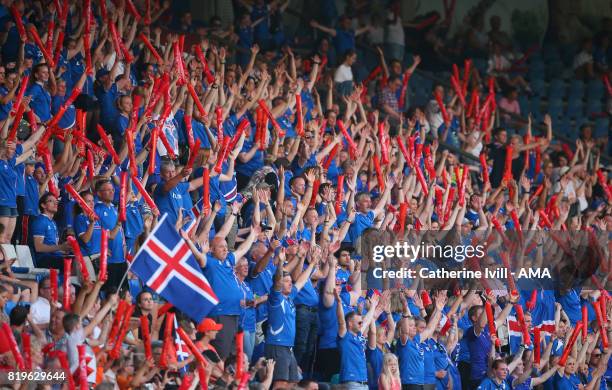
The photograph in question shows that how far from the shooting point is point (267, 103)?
16250 millimetres

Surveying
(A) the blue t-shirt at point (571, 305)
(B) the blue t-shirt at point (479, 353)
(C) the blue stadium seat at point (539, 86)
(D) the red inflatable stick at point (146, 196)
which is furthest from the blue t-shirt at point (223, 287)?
(C) the blue stadium seat at point (539, 86)

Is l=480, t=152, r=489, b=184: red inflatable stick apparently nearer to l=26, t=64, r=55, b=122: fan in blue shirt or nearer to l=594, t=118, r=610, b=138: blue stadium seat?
l=594, t=118, r=610, b=138: blue stadium seat

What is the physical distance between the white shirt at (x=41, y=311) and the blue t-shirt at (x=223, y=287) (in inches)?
60.8

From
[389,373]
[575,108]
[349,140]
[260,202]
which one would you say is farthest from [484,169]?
[389,373]

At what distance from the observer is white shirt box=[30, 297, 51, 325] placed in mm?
10367

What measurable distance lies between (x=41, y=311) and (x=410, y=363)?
12.6 feet

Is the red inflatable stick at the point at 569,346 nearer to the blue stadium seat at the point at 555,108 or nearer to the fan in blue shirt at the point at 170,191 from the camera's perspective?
the fan in blue shirt at the point at 170,191

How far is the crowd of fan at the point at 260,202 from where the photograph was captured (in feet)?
36.5

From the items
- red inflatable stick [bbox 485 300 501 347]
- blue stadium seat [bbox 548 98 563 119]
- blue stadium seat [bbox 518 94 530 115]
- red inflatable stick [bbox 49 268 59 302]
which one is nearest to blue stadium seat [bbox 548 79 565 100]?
blue stadium seat [bbox 548 98 563 119]

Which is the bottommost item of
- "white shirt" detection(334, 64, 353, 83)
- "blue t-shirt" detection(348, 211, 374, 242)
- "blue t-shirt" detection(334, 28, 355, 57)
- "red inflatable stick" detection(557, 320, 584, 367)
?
"red inflatable stick" detection(557, 320, 584, 367)

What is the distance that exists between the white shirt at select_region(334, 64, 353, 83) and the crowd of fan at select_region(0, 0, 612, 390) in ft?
0.07

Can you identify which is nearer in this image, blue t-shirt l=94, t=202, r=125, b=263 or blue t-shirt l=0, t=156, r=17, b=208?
blue t-shirt l=94, t=202, r=125, b=263

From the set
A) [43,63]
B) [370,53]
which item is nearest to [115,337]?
[43,63]

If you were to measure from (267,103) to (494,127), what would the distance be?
17.9 ft
